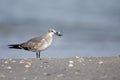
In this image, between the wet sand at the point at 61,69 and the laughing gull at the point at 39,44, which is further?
the laughing gull at the point at 39,44

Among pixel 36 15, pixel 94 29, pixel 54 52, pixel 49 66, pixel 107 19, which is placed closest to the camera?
pixel 49 66

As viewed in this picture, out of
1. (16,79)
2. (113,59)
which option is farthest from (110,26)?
(16,79)

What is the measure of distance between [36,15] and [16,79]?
15514 millimetres

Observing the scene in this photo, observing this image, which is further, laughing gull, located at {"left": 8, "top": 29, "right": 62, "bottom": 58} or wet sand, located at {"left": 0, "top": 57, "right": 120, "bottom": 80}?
laughing gull, located at {"left": 8, "top": 29, "right": 62, "bottom": 58}

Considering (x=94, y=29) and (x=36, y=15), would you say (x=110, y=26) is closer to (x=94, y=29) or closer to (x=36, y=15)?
(x=94, y=29)

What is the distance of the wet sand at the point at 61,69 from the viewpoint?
12734 mm

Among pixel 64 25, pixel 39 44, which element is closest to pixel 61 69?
pixel 39 44

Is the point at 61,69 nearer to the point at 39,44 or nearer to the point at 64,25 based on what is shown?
the point at 39,44

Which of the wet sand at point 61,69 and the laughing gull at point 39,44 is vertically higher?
the laughing gull at point 39,44

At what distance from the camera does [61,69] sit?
44.3ft

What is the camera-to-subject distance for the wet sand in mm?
12734

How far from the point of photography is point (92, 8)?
30.2 m

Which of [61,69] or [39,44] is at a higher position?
[39,44]

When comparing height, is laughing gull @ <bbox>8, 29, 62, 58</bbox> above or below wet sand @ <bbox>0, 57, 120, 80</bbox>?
above
